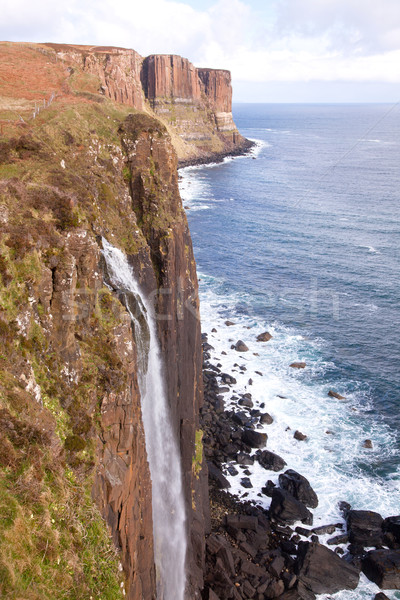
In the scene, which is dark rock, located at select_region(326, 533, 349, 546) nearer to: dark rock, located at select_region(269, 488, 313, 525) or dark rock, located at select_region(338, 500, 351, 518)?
dark rock, located at select_region(269, 488, 313, 525)

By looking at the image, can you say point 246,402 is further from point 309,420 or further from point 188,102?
point 188,102

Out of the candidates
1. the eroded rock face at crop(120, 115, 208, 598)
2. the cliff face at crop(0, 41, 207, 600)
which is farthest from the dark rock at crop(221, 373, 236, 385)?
the cliff face at crop(0, 41, 207, 600)

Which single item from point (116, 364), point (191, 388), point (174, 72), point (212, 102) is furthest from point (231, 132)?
point (116, 364)

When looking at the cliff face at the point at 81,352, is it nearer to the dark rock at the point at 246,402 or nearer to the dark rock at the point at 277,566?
the dark rock at the point at 277,566

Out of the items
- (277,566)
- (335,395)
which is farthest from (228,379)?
(277,566)

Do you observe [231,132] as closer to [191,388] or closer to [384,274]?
[384,274]
